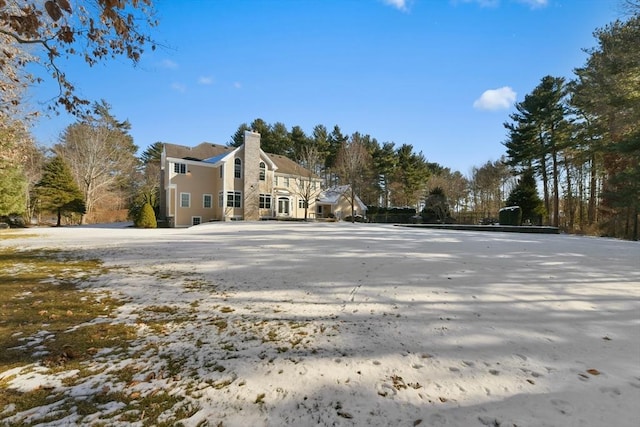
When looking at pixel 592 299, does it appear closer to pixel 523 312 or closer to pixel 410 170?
pixel 523 312

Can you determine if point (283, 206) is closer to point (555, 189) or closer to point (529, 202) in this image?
point (529, 202)

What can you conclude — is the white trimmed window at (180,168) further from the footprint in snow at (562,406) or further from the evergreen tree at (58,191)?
the footprint in snow at (562,406)

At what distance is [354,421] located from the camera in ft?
6.56

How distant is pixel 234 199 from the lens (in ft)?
86.6

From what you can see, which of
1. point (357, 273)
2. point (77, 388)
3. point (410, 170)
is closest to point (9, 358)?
point (77, 388)

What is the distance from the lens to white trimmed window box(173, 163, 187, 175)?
25.2 m

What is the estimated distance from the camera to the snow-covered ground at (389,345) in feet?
7.07

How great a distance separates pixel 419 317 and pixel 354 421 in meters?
2.11

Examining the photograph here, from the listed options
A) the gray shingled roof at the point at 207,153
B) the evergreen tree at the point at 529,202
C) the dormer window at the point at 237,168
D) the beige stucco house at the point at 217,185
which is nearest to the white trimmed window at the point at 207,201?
the beige stucco house at the point at 217,185

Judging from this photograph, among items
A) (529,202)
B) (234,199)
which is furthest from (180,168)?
(529,202)

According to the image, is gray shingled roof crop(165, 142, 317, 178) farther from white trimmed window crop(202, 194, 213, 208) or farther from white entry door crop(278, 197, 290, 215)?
white trimmed window crop(202, 194, 213, 208)

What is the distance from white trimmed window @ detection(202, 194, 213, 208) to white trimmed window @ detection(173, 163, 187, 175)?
2.69m

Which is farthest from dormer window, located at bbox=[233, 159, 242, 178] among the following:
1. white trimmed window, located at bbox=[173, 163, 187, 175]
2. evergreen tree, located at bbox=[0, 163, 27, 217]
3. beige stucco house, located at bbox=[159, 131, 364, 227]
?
evergreen tree, located at bbox=[0, 163, 27, 217]

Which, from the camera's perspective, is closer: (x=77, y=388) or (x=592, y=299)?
(x=77, y=388)
